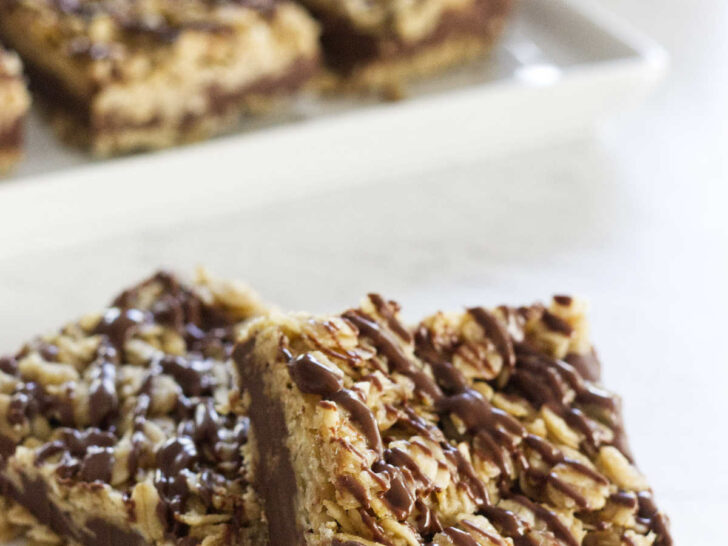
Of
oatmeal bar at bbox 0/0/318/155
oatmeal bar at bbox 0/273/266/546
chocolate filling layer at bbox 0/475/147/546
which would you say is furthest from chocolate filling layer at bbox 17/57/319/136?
A: chocolate filling layer at bbox 0/475/147/546

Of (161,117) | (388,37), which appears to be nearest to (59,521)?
(161,117)

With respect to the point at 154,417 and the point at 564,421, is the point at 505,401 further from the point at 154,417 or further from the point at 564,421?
the point at 154,417

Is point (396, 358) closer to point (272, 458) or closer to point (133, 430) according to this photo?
point (272, 458)

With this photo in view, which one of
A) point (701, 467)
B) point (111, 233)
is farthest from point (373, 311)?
point (111, 233)

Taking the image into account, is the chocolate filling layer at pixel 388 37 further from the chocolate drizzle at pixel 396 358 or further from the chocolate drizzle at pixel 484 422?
the chocolate drizzle at pixel 396 358

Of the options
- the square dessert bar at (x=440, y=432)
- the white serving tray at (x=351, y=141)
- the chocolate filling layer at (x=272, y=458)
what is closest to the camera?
the square dessert bar at (x=440, y=432)

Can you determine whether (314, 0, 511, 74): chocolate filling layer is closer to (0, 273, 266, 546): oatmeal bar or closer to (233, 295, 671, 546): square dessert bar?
(0, 273, 266, 546): oatmeal bar

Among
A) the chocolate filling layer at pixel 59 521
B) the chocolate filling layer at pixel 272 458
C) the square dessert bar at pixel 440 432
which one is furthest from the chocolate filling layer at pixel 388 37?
the chocolate filling layer at pixel 59 521
